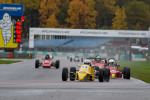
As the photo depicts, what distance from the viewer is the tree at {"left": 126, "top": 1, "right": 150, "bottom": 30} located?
472 ft

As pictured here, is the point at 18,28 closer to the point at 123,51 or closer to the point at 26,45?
the point at 123,51

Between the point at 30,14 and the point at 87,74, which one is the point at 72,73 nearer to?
the point at 87,74

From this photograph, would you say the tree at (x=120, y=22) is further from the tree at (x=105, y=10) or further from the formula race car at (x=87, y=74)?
the formula race car at (x=87, y=74)

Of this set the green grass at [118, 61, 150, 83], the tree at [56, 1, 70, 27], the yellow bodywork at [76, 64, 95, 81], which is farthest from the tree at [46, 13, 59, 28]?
the yellow bodywork at [76, 64, 95, 81]

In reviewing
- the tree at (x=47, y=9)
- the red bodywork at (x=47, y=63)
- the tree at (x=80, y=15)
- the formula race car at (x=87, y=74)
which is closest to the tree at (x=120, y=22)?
the tree at (x=80, y=15)

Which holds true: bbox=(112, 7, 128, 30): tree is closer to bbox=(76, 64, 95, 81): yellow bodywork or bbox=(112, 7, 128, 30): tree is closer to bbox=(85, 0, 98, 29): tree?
bbox=(85, 0, 98, 29): tree

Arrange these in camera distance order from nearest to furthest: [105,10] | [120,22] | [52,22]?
[120,22] < [52,22] < [105,10]

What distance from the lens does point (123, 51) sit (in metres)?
86.8

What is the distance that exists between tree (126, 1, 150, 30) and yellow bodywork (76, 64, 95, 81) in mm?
120793

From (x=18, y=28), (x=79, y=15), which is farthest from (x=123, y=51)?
(x=79, y=15)

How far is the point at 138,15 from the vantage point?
14550 centimetres

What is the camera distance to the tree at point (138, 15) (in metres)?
144

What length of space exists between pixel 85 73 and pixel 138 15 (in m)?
125

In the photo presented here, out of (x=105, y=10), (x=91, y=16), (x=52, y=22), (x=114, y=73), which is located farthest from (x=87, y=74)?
(x=105, y=10)
